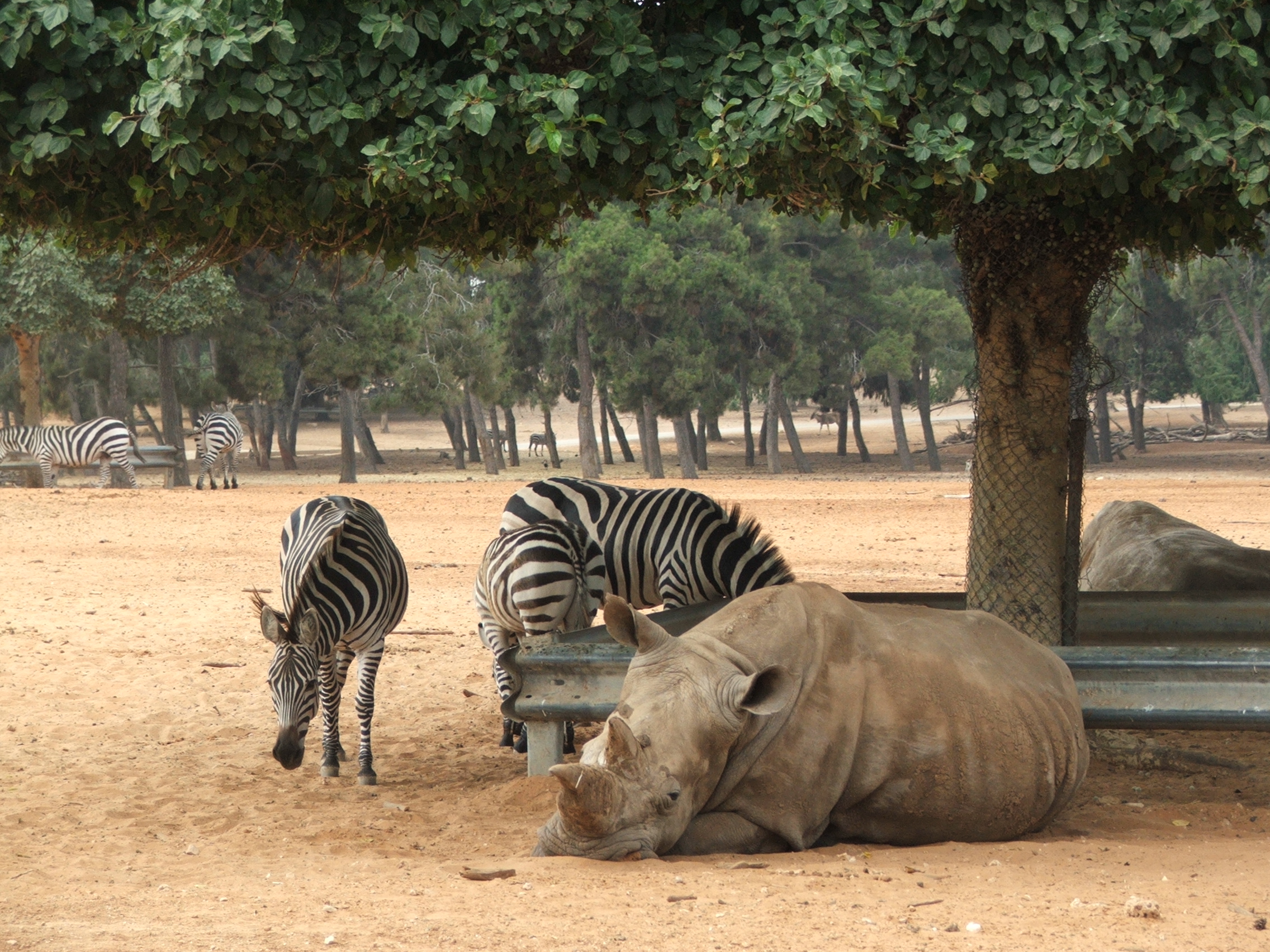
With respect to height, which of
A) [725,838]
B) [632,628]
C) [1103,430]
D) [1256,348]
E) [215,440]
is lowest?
[725,838]

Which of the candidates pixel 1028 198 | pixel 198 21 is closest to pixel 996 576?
pixel 1028 198

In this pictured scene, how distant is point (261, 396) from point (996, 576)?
34.6 meters

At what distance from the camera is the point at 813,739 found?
594 cm

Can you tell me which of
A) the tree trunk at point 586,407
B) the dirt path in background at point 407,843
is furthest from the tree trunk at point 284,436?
the dirt path in background at point 407,843

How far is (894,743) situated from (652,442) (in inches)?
1479

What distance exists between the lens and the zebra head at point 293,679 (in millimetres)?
7793

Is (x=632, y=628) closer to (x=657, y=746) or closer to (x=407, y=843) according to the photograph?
(x=657, y=746)

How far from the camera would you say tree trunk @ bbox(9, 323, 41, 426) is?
31625 millimetres

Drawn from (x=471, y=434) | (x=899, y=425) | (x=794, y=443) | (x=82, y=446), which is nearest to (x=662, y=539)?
(x=82, y=446)

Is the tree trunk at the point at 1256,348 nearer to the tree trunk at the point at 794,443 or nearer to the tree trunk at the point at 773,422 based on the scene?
the tree trunk at the point at 794,443

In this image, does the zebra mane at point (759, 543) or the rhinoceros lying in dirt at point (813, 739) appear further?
the zebra mane at point (759, 543)

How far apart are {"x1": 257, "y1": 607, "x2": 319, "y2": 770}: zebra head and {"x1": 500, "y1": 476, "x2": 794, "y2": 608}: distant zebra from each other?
2155 mm

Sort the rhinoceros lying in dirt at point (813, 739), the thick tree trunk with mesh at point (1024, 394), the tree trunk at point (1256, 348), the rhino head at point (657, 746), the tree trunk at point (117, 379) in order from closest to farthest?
the rhino head at point (657, 746)
the rhinoceros lying in dirt at point (813, 739)
the thick tree trunk with mesh at point (1024, 394)
the tree trunk at point (117, 379)
the tree trunk at point (1256, 348)

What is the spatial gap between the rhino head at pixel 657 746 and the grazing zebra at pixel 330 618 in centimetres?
266
